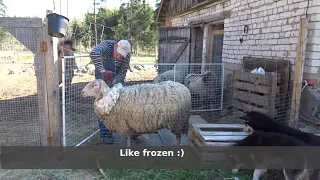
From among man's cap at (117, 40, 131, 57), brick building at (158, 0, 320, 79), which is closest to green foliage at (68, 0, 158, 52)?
brick building at (158, 0, 320, 79)

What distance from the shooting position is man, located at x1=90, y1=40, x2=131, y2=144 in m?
4.53

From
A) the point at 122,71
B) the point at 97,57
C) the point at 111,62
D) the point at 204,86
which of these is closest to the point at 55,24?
the point at 97,57

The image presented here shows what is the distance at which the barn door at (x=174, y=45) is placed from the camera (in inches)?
398

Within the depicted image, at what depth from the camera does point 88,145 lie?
15.4 ft

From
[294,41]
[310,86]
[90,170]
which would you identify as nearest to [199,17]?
[294,41]

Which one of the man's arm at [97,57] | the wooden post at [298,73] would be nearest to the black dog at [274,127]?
the wooden post at [298,73]

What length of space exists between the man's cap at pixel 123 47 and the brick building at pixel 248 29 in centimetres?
306

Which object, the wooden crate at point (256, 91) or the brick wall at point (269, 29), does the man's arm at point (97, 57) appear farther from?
the brick wall at point (269, 29)

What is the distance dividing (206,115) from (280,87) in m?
2.04

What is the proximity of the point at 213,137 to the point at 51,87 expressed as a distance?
245 cm

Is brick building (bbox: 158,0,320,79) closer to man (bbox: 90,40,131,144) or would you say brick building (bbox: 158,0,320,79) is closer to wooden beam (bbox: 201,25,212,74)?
wooden beam (bbox: 201,25,212,74)

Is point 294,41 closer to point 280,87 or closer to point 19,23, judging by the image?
point 280,87

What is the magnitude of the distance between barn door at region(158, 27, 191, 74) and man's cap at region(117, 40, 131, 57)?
486 centimetres

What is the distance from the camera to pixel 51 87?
4004 mm
